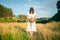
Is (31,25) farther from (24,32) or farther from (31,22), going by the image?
(24,32)

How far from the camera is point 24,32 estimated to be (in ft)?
11.3

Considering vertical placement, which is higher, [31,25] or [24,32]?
[31,25]

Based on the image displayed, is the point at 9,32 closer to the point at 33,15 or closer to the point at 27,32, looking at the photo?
the point at 27,32

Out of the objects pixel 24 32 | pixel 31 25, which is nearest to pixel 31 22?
pixel 31 25

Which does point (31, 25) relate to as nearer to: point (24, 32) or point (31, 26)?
point (31, 26)

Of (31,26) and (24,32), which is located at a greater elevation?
(31,26)

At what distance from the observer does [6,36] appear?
11.2 ft

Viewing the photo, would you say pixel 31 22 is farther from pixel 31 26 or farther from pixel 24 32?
pixel 24 32

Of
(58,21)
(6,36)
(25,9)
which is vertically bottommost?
(6,36)

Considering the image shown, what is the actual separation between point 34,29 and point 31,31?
7cm

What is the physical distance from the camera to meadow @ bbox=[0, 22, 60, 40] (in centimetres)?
342

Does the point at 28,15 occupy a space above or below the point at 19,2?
below

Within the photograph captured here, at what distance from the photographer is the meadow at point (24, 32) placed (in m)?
3.42

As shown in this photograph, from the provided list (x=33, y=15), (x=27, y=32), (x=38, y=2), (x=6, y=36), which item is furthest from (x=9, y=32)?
(x=38, y=2)
